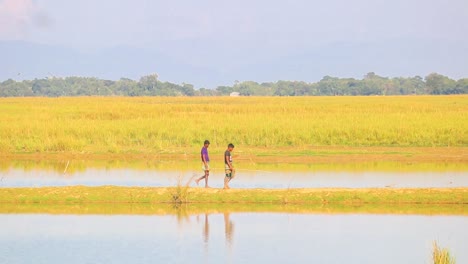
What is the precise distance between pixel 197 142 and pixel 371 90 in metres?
92.9

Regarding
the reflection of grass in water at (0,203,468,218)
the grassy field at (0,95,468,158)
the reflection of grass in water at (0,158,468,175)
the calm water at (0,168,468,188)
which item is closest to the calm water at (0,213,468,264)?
the reflection of grass in water at (0,203,468,218)

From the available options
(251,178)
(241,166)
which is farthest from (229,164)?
(241,166)

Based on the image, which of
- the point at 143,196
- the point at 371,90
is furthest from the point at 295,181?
the point at 371,90

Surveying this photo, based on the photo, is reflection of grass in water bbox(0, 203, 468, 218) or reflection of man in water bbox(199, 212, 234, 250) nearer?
reflection of man in water bbox(199, 212, 234, 250)

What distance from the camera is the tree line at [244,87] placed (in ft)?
388

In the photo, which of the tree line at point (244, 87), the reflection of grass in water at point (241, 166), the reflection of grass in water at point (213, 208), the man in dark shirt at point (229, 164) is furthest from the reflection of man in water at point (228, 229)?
the tree line at point (244, 87)

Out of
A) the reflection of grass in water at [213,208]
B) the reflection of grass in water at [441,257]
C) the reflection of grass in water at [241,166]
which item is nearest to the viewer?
the reflection of grass in water at [441,257]

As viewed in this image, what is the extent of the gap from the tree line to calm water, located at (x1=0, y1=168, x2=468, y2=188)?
301ft

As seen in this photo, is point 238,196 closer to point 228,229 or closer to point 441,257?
point 228,229

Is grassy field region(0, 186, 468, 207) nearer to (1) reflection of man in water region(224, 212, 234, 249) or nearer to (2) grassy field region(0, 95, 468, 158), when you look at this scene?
(1) reflection of man in water region(224, 212, 234, 249)

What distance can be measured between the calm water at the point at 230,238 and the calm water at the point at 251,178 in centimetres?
435

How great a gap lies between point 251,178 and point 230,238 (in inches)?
321

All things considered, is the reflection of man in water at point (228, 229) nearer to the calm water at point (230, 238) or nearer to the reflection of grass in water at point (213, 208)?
the calm water at point (230, 238)

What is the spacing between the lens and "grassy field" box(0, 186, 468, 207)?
18312 millimetres
